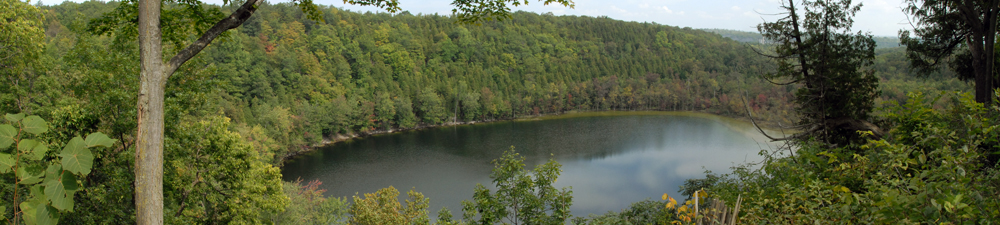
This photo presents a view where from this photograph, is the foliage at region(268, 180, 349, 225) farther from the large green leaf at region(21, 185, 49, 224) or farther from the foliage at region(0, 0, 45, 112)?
the large green leaf at region(21, 185, 49, 224)

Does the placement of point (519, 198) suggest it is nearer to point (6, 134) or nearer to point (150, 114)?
point (150, 114)

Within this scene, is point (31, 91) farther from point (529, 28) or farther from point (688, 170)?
point (529, 28)

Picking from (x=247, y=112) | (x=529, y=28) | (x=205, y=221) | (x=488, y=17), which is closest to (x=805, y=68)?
(x=488, y=17)

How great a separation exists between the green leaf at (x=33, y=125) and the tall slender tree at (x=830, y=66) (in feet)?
27.8

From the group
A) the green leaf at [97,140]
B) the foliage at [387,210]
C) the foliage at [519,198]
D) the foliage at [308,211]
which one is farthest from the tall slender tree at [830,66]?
the foliage at [308,211]

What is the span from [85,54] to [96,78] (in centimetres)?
182

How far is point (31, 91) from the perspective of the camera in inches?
347

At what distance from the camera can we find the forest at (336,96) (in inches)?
156

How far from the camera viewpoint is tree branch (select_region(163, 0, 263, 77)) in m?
2.55

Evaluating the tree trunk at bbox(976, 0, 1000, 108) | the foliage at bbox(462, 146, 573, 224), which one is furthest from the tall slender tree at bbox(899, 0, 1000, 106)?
the foliage at bbox(462, 146, 573, 224)

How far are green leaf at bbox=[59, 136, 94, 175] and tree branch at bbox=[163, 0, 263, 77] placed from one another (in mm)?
1082

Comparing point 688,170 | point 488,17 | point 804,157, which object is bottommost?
point 688,170

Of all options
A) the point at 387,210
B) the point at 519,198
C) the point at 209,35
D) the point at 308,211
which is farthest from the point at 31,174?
the point at 308,211

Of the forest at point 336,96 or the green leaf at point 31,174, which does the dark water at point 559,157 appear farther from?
the green leaf at point 31,174
